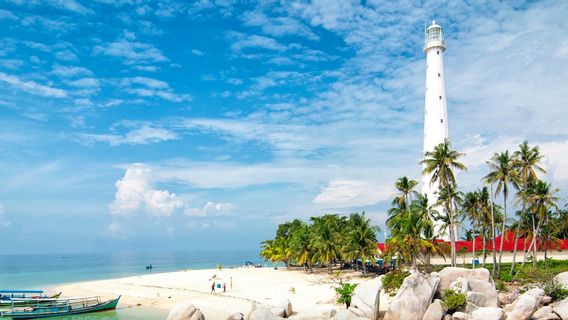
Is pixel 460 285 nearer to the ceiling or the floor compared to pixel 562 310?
nearer to the ceiling

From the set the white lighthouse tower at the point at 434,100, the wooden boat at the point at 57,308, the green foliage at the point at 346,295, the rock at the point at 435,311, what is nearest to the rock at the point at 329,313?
the green foliage at the point at 346,295

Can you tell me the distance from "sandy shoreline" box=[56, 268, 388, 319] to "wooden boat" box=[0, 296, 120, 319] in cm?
274

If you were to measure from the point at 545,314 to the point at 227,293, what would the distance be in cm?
2727

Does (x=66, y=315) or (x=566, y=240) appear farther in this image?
(x=566, y=240)

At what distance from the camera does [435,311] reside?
27.6 meters

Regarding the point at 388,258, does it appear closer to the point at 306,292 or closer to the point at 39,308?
the point at 306,292

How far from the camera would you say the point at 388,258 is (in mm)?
46094

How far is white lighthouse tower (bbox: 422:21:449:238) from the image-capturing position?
199ft

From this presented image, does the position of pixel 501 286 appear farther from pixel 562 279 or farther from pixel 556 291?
pixel 556 291

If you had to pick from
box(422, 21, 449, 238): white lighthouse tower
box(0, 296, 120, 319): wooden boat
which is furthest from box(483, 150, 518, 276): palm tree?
box(0, 296, 120, 319): wooden boat

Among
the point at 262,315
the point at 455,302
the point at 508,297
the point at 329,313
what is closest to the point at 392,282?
the point at 455,302

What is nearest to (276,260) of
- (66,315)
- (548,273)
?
(66,315)

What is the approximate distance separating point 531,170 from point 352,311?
87.4ft

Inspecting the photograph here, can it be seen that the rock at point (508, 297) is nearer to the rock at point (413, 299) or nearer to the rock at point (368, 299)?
the rock at point (413, 299)
